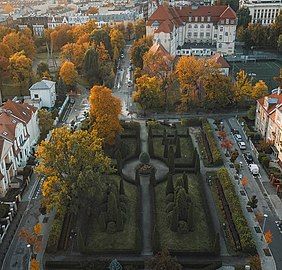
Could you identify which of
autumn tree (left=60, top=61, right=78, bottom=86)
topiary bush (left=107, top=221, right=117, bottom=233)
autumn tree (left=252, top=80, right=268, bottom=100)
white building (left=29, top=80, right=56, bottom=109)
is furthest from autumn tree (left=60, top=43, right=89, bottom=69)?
topiary bush (left=107, top=221, right=117, bottom=233)

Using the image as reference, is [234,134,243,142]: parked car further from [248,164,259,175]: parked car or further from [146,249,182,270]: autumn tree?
[146,249,182,270]: autumn tree

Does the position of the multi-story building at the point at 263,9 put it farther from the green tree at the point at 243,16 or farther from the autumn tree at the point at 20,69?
the autumn tree at the point at 20,69

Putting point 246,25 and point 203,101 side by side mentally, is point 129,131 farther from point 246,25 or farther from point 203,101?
point 246,25

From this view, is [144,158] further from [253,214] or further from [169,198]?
[253,214]

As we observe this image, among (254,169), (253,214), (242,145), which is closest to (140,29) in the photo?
(242,145)

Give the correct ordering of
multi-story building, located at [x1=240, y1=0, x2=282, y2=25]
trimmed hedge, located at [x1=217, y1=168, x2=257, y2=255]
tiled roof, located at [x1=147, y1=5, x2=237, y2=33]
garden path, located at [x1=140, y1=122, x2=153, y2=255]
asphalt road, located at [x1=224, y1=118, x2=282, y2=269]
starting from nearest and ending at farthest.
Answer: trimmed hedge, located at [x1=217, y1=168, x2=257, y2=255]
asphalt road, located at [x1=224, y1=118, x2=282, y2=269]
garden path, located at [x1=140, y1=122, x2=153, y2=255]
tiled roof, located at [x1=147, y1=5, x2=237, y2=33]
multi-story building, located at [x1=240, y1=0, x2=282, y2=25]

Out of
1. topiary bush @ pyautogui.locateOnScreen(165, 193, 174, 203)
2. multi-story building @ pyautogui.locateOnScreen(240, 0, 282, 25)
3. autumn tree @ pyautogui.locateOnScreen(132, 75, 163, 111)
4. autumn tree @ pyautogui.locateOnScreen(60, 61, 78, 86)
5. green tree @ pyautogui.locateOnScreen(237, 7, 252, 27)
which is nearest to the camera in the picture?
topiary bush @ pyautogui.locateOnScreen(165, 193, 174, 203)

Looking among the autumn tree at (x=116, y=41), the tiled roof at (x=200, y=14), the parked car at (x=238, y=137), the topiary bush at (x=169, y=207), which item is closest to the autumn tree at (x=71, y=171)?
the topiary bush at (x=169, y=207)
